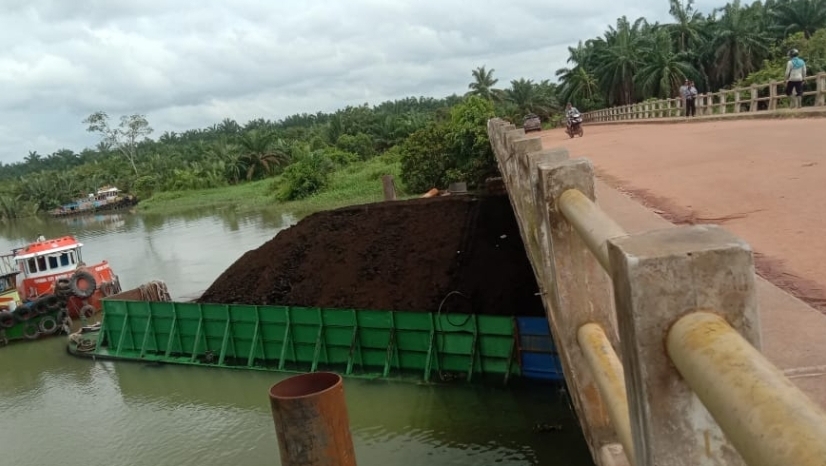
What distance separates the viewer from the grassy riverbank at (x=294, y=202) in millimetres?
46406

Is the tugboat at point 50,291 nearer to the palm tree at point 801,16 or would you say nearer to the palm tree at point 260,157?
the palm tree at point 801,16

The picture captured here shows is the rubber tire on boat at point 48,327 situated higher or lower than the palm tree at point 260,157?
lower

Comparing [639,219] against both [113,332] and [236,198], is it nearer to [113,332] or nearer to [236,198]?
[113,332]

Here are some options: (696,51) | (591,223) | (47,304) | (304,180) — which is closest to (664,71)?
(696,51)

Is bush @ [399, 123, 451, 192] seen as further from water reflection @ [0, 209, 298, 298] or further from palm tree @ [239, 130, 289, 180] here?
palm tree @ [239, 130, 289, 180]

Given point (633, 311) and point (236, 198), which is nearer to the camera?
point (633, 311)

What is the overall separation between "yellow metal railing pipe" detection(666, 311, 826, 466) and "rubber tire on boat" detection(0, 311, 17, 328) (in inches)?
897

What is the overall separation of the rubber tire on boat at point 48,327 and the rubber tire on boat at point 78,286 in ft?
3.30

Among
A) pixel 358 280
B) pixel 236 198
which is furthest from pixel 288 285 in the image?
pixel 236 198

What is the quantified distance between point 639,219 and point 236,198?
189 feet

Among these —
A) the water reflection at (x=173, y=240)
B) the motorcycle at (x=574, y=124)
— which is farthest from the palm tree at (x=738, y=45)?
the water reflection at (x=173, y=240)

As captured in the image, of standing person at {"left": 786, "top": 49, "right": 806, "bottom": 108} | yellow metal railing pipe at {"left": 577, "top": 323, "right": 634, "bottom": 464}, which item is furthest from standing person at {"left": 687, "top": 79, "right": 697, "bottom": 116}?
yellow metal railing pipe at {"left": 577, "top": 323, "right": 634, "bottom": 464}

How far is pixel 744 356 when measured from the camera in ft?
3.58

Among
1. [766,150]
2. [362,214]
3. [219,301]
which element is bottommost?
[219,301]
